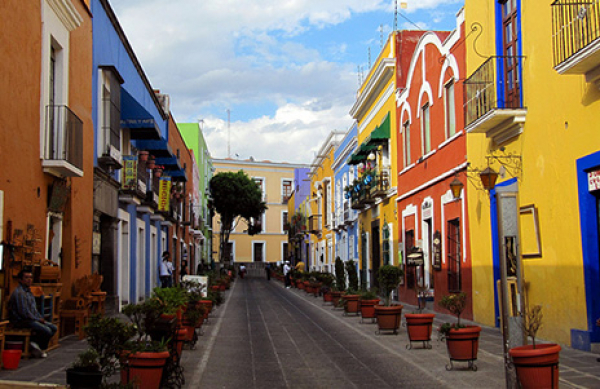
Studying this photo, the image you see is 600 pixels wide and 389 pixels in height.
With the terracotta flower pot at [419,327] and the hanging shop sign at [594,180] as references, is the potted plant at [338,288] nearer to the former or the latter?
the terracotta flower pot at [419,327]

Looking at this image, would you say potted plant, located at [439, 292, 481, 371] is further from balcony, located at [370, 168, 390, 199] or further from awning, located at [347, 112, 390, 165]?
awning, located at [347, 112, 390, 165]

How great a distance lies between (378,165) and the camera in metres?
26.0

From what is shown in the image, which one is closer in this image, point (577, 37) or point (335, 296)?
point (577, 37)

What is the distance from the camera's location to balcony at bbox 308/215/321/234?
46.2 meters

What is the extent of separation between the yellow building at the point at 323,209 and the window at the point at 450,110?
20.9 metres

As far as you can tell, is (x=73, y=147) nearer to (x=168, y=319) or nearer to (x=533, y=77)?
(x=168, y=319)

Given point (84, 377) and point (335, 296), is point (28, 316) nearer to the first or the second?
point (84, 377)

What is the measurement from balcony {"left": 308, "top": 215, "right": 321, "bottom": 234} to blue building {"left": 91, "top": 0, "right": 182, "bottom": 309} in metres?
21.3

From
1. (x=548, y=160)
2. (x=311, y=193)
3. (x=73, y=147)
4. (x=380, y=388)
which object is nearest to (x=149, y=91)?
(x=73, y=147)

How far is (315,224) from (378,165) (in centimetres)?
2123

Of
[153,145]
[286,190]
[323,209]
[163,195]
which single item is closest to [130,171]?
[153,145]

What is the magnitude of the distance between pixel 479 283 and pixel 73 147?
9.31 metres

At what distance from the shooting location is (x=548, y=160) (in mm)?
11422

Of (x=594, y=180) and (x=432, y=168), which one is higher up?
(x=432, y=168)
